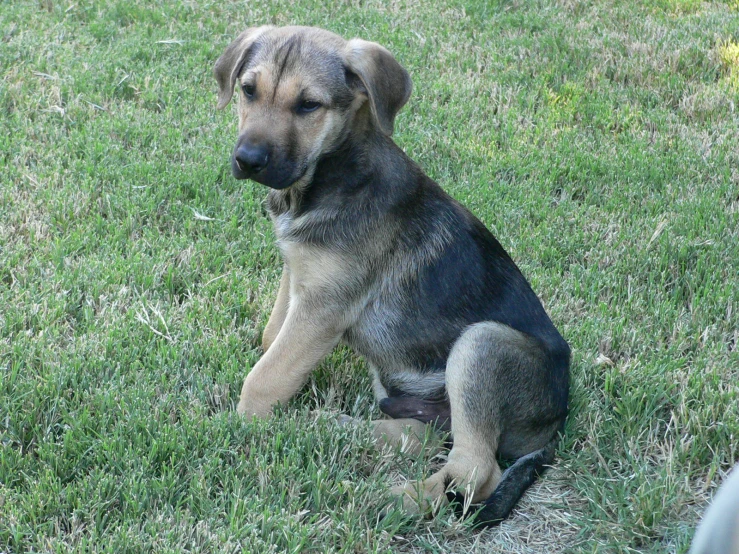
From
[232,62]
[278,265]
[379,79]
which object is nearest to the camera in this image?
[379,79]

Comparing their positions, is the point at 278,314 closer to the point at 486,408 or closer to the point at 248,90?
the point at 248,90

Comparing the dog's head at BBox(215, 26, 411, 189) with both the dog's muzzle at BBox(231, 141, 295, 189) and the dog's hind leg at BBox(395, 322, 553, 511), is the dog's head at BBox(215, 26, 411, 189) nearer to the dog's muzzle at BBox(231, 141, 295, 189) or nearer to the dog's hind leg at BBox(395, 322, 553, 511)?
the dog's muzzle at BBox(231, 141, 295, 189)

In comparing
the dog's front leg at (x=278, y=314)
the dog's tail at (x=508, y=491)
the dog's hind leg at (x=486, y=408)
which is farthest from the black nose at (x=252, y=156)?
the dog's tail at (x=508, y=491)

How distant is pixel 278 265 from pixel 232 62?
137 centimetres

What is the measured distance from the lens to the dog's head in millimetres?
3748

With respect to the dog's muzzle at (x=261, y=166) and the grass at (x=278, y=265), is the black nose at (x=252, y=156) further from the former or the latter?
the grass at (x=278, y=265)

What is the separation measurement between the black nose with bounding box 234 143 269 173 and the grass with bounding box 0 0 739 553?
1096 millimetres

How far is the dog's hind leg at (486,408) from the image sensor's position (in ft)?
11.8

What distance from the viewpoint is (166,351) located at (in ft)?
13.8

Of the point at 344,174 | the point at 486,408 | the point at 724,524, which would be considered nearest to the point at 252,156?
the point at 344,174

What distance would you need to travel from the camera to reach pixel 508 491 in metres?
3.60

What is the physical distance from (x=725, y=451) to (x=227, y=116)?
4.45 m

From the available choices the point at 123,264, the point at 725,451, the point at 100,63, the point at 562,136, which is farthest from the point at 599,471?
the point at 100,63

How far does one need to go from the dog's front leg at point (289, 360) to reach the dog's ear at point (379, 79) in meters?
0.95
